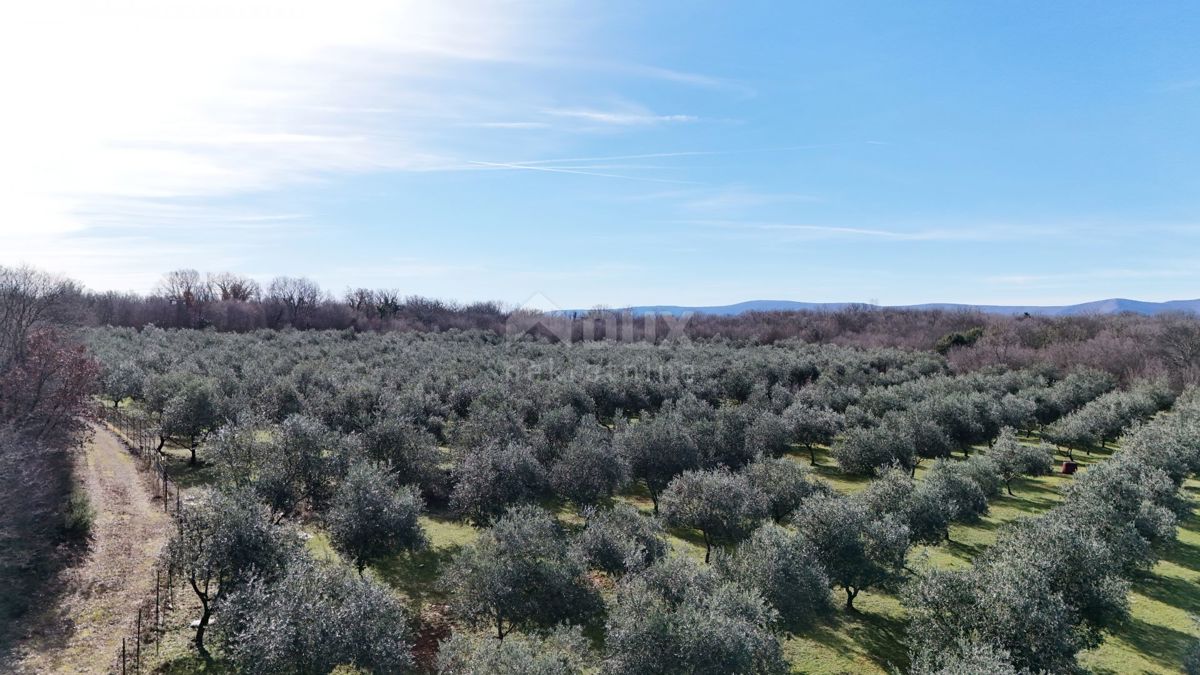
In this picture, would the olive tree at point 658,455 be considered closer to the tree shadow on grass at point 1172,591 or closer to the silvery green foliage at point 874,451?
the silvery green foliage at point 874,451

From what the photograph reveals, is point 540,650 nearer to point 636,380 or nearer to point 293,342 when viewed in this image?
point 636,380

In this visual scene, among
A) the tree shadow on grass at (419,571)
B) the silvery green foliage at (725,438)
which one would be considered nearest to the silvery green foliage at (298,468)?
the tree shadow on grass at (419,571)

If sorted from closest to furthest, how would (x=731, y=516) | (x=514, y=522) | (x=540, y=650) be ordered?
(x=540, y=650), (x=514, y=522), (x=731, y=516)

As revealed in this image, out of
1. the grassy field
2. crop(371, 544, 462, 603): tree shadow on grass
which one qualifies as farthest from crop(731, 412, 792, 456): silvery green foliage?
crop(371, 544, 462, 603): tree shadow on grass

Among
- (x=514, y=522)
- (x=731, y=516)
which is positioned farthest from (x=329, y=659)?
(x=731, y=516)

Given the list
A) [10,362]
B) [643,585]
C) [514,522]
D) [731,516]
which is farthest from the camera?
[10,362]

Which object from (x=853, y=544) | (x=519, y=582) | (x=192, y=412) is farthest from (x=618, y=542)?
(x=192, y=412)
